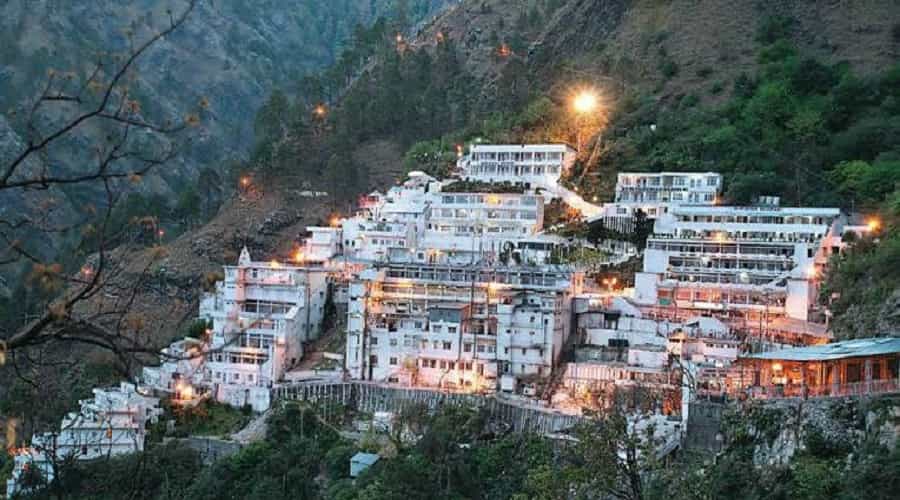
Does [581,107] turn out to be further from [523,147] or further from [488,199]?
[488,199]

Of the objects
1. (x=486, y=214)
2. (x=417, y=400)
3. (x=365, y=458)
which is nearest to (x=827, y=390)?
(x=365, y=458)

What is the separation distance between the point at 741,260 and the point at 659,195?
549cm

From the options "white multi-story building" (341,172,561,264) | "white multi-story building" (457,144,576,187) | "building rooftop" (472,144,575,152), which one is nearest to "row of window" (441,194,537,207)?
"white multi-story building" (341,172,561,264)

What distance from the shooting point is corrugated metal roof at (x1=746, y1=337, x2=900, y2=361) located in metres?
16.6

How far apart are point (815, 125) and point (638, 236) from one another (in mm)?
9660

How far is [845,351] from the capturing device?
56.3ft

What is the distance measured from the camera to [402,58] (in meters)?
55.4

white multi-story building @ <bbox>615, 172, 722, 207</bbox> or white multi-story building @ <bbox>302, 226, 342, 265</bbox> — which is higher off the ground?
white multi-story building @ <bbox>615, 172, 722, 207</bbox>

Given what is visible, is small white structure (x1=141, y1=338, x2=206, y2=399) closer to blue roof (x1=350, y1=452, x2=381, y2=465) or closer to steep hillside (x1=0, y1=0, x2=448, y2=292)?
blue roof (x1=350, y1=452, x2=381, y2=465)

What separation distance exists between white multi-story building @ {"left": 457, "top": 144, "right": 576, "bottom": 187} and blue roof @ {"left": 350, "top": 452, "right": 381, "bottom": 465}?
16262 mm

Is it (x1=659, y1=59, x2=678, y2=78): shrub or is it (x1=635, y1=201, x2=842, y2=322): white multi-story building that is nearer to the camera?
(x1=635, y1=201, x2=842, y2=322): white multi-story building

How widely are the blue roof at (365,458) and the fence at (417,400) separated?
2860 mm

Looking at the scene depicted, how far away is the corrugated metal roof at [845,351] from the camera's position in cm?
1659

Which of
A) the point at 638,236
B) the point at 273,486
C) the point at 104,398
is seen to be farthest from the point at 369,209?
the point at 273,486
